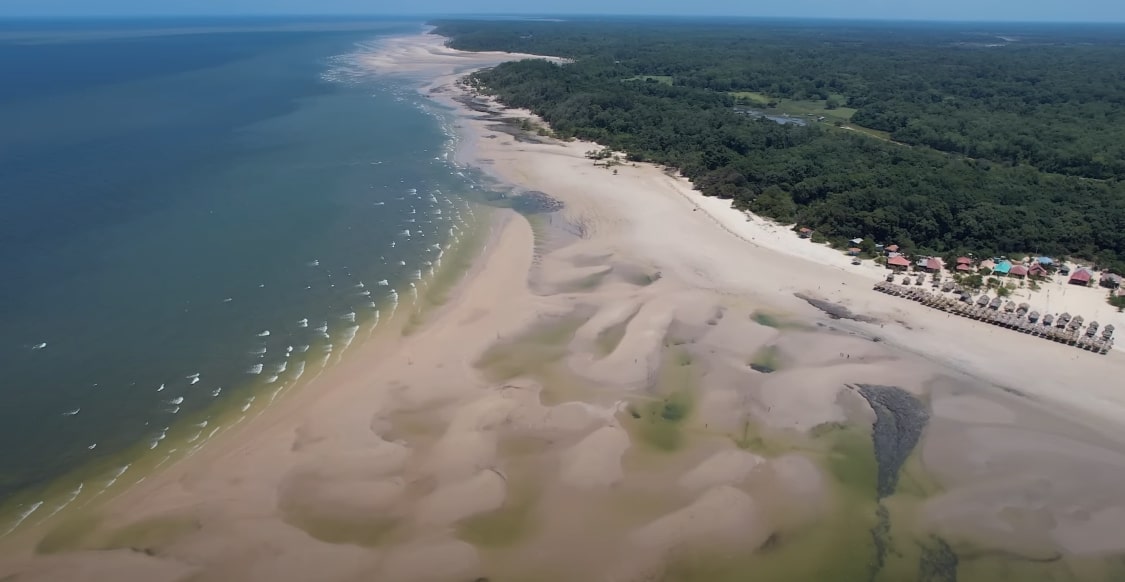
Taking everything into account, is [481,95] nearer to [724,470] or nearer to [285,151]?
[285,151]

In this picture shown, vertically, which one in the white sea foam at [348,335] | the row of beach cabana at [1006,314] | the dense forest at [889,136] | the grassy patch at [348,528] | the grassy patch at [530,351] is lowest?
the grassy patch at [348,528]

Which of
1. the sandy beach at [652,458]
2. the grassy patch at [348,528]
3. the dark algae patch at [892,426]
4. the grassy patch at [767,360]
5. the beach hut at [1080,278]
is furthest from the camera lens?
the beach hut at [1080,278]

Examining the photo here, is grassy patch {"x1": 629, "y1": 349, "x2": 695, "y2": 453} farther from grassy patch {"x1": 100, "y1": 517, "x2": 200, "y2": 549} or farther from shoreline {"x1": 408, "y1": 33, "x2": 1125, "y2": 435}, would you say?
grassy patch {"x1": 100, "y1": 517, "x2": 200, "y2": 549}

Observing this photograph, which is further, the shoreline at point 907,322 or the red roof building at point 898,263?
the red roof building at point 898,263

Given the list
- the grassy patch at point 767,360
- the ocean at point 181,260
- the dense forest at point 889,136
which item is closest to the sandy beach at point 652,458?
the grassy patch at point 767,360

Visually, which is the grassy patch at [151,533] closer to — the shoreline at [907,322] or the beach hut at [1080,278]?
the shoreline at [907,322]

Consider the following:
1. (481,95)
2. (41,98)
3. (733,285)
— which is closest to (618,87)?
(481,95)
